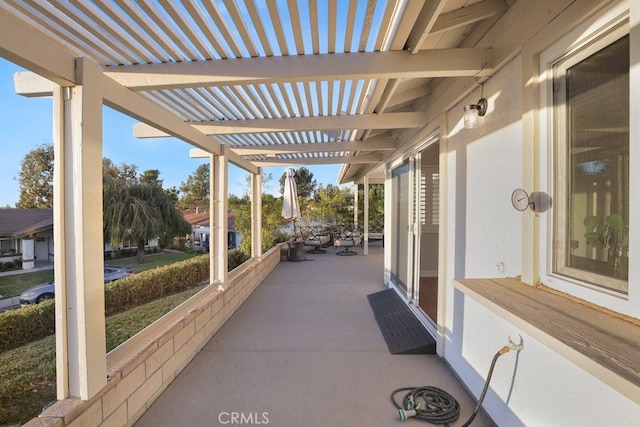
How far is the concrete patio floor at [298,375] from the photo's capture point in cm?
232

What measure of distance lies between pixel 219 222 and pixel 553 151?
12.1 ft

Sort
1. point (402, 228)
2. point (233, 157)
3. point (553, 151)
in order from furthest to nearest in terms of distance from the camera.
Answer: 1. point (402, 228)
2. point (233, 157)
3. point (553, 151)

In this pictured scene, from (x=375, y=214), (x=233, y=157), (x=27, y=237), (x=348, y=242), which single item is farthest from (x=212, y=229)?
(x=375, y=214)

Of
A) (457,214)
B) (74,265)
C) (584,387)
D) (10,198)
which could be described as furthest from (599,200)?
(10,198)

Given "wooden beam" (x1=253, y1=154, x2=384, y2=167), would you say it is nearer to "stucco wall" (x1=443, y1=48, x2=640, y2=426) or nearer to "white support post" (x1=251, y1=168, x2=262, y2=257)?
"white support post" (x1=251, y1=168, x2=262, y2=257)

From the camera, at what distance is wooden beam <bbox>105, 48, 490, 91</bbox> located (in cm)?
228

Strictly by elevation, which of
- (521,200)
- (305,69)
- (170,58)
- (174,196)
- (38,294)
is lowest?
(38,294)

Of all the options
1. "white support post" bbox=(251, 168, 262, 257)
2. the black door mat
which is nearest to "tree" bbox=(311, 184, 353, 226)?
"white support post" bbox=(251, 168, 262, 257)

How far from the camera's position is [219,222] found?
4270 millimetres

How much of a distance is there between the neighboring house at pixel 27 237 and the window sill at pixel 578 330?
2450 mm

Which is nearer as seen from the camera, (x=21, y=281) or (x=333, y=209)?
(x=21, y=281)

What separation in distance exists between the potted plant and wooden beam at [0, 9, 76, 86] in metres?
2.73

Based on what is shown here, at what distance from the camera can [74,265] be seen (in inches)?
70.8

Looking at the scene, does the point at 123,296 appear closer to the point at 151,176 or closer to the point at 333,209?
the point at 151,176
